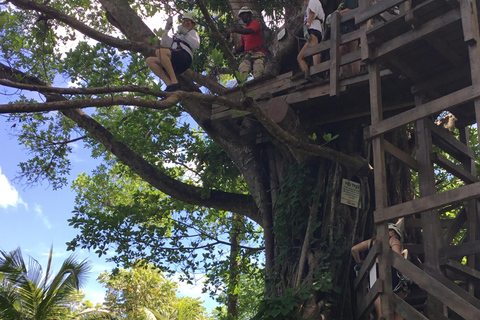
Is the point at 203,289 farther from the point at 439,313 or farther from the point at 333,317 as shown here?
the point at 439,313

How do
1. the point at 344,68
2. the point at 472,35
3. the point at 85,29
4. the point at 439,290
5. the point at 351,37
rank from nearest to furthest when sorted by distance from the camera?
the point at 439,290
the point at 472,35
the point at 351,37
the point at 344,68
the point at 85,29

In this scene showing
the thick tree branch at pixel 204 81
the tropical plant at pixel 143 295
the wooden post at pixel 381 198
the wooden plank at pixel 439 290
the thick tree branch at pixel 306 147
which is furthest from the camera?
the tropical plant at pixel 143 295

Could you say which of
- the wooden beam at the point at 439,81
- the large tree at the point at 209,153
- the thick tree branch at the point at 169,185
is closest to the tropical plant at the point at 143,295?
the large tree at the point at 209,153

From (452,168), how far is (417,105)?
91 cm

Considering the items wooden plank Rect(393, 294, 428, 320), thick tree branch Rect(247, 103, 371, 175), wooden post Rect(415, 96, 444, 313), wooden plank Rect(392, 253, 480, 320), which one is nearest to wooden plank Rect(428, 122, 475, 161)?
wooden post Rect(415, 96, 444, 313)

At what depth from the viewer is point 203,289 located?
1279cm

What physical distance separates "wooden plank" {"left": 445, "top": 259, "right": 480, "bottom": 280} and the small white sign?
1.67m

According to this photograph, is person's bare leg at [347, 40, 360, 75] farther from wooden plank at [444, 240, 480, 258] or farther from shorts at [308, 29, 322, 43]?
wooden plank at [444, 240, 480, 258]

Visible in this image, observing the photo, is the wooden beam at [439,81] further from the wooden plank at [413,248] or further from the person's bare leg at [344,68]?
the wooden plank at [413,248]

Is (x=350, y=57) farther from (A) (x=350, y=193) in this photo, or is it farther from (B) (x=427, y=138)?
(A) (x=350, y=193)

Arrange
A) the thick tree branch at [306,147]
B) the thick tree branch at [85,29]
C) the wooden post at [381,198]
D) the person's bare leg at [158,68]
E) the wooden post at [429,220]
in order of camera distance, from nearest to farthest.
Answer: the wooden post at [381,198] → the wooden post at [429,220] → the thick tree branch at [306,147] → the thick tree branch at [85,29] → the person's bare leg at [158,68]

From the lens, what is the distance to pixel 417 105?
21.9ft

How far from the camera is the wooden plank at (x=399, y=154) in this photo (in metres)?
5.92

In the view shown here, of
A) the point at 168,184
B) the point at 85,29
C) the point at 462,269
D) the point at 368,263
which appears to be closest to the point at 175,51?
the point at 85,29
